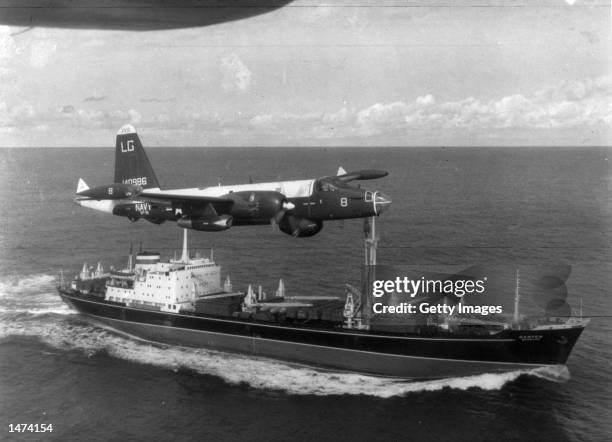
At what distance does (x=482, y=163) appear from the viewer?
400 feet

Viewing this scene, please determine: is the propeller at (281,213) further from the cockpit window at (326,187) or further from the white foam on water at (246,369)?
the white foam on water at (246,369)

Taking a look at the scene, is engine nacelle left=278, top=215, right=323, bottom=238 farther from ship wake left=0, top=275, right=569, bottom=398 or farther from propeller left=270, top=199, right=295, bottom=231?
ship wake left=0, top=275, right=569, bottom=398

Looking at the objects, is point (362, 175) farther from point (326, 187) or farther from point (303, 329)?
point (303, 329)

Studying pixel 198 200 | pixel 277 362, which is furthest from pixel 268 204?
pixel 277 362

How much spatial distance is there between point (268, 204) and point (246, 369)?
17.3 meters

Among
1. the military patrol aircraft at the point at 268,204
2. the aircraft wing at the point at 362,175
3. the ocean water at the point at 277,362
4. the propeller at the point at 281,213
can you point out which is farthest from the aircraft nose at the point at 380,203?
the ocean water at the point at 277,362

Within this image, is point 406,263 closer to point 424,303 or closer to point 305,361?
point 305,361

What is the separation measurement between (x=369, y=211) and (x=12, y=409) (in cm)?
1839

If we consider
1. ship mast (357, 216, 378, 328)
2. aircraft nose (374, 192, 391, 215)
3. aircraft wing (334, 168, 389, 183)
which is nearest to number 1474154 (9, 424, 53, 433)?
ship mast (357, 216, 378, 328)

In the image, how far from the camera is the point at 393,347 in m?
33.8

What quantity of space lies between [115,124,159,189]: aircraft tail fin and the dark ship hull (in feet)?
46.3

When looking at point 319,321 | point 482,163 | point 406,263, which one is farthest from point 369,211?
point 482,163

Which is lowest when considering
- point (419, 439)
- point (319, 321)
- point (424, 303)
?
point (419, 439)

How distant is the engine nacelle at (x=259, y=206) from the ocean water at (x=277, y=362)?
1077cm
